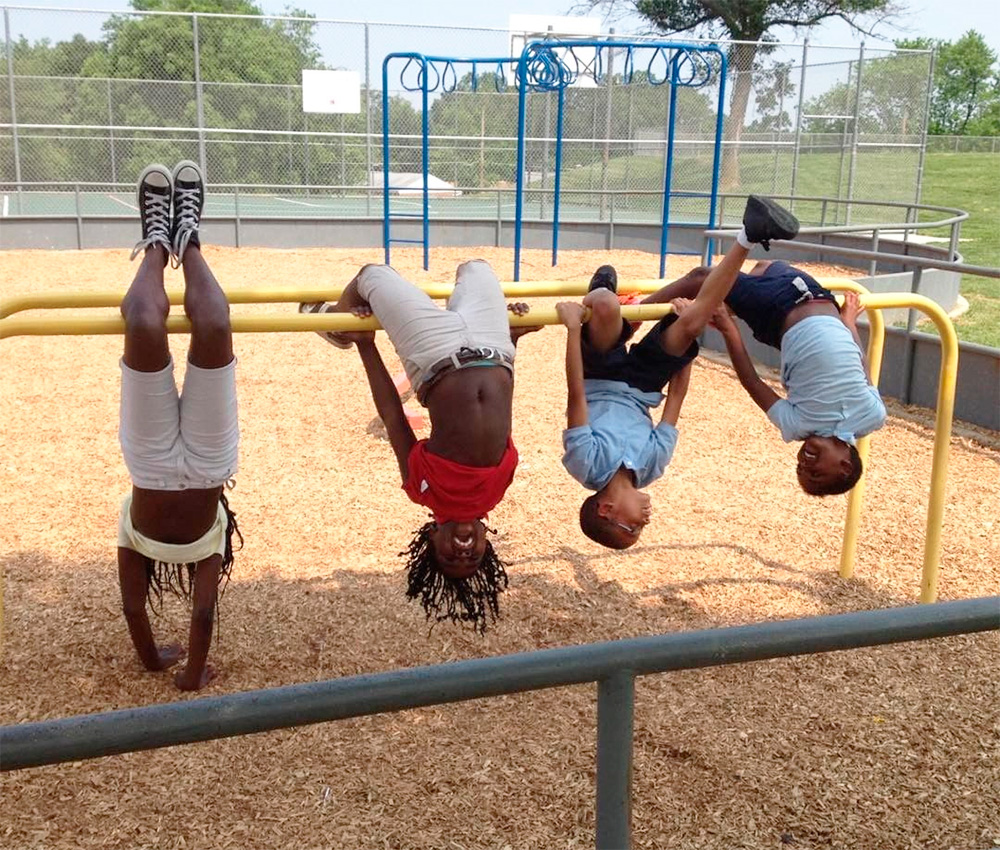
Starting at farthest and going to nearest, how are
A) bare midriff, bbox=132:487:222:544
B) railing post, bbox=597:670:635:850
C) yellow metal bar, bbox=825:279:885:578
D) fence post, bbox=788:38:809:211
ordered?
1. fence post, bbox=788:38:809:211
2. yellow metal bar, bbox=825:279:885:578
3. bare midriff, bbox=132:487:222:544
4. railing post, bbox=597:670:635:850

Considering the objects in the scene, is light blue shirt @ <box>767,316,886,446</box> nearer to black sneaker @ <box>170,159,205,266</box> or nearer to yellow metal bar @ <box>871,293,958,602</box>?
yellow metal bar @ <box>871,293,958,602</box>

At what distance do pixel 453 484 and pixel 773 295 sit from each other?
143 cm

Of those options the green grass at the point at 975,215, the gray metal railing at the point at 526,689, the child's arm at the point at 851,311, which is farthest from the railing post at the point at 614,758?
the green grass at the point at 975,215

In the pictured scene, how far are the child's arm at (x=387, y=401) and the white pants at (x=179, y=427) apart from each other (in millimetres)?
394

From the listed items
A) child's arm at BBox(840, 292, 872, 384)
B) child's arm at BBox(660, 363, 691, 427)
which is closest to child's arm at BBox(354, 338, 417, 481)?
child's arm at BBox(660, 363, 691, 427)

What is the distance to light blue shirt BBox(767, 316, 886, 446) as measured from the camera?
3.35 meters

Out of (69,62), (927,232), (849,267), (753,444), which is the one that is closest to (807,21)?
(927,232)

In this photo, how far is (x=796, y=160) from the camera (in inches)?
659

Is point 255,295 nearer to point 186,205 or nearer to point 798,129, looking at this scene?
point 186,205

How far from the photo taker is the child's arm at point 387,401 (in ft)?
9.89

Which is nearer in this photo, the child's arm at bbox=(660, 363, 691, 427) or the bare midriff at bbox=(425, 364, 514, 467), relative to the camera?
the bare midriff at bbox=(425, 364, 514, 467)

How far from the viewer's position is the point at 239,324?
112 inches

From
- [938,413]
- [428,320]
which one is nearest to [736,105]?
[938,413]

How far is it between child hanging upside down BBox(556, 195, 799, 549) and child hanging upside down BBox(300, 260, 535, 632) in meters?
0.24
